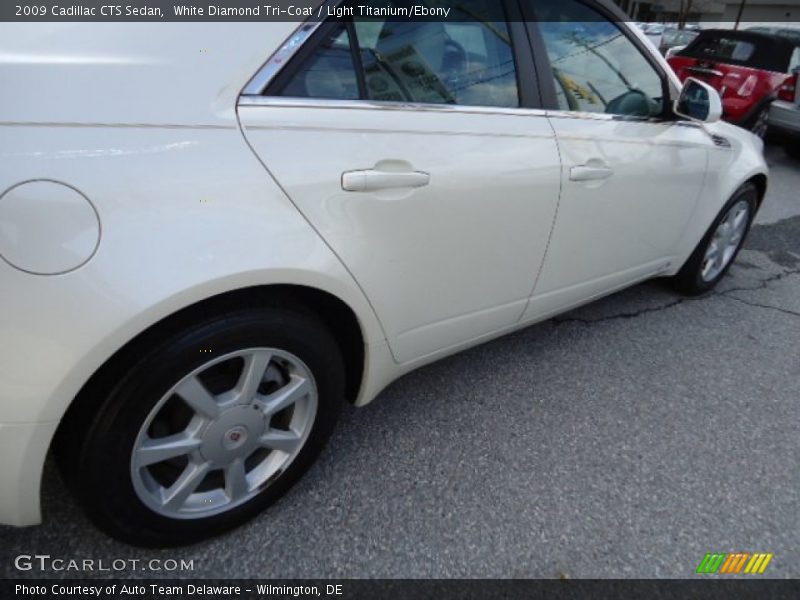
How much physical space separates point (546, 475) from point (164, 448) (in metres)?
1.33

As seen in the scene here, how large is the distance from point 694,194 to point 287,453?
7.86ft

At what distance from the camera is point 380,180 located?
162 cm

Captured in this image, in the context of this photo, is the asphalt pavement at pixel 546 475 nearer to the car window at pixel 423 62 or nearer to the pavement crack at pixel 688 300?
the pavement crack at pixel 688 300

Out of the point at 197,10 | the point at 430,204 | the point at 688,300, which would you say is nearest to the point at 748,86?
the point at 688,300

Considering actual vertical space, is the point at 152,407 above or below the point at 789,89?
above

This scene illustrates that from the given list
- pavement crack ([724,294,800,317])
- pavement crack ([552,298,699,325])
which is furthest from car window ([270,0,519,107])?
pavement crack ([724,294,800,317])

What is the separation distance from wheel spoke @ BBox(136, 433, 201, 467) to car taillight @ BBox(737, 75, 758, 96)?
780 centimetres

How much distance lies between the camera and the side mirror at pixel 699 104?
2.68 meters

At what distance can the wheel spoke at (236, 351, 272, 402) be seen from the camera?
1.56m

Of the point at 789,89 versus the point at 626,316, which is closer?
the point at 626,316

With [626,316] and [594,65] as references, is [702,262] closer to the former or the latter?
[626,316]

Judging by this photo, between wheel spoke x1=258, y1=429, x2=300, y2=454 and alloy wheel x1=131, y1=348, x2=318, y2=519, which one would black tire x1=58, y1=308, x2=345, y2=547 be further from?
wheel spoke x1=258, y1=429, x2=300, y2=454

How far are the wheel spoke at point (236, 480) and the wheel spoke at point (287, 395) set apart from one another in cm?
18

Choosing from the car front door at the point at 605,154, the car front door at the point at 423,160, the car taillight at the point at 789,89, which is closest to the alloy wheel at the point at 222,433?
the car front door at the point at 423,160
